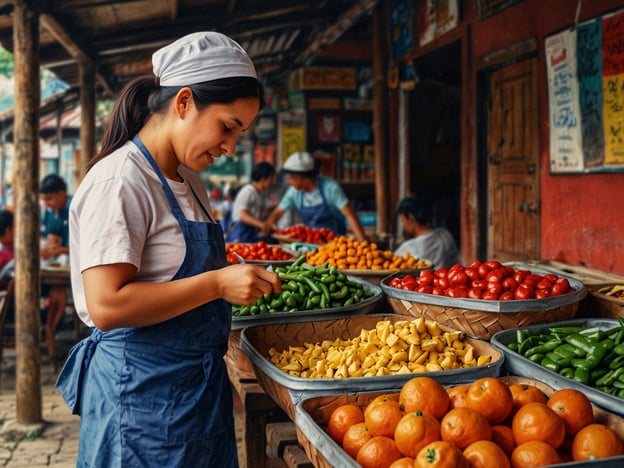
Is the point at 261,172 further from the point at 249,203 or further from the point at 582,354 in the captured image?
the point at 582,354

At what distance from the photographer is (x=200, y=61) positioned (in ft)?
6.41

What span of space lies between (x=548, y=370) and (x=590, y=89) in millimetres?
3601

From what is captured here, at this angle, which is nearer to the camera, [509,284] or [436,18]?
[509,284]

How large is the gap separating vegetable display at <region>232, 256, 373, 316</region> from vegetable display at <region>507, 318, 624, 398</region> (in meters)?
0.96

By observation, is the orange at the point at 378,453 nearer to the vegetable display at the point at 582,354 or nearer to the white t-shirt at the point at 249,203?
the vegetable display at the point at 582,354

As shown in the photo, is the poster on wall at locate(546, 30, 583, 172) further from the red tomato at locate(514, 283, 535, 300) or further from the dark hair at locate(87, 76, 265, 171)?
the dark hair at locate(87, 76, 265, 171)

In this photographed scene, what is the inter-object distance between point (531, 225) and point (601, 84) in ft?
5.28

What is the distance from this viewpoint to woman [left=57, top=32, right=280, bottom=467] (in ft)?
6.11

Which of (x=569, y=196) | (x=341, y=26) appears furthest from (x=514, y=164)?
(x=341, y=26)

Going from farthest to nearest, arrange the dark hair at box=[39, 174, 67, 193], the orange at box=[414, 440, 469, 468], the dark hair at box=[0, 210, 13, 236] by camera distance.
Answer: the dark hair at box=[39, 174, 67, 193], the dark hair at box=[0, 210, 13, 236], the orange at box=[414, 440, 469, 468]

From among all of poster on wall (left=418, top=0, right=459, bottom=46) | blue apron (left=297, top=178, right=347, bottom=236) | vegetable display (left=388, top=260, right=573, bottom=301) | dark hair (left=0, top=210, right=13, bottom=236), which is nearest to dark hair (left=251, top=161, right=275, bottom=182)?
blue apron (left=297, top=178, right=347, bottom=236)

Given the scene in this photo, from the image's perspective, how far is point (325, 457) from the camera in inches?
71.6

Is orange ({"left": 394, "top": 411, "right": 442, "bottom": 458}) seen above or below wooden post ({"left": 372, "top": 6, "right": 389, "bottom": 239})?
below

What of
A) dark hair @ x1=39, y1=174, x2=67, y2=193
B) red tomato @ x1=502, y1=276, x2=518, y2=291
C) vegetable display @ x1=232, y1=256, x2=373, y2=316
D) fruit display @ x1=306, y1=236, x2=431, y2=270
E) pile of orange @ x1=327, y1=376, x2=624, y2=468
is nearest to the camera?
pile of orange @ x1=327, y1=376, x2=624, y2=468
